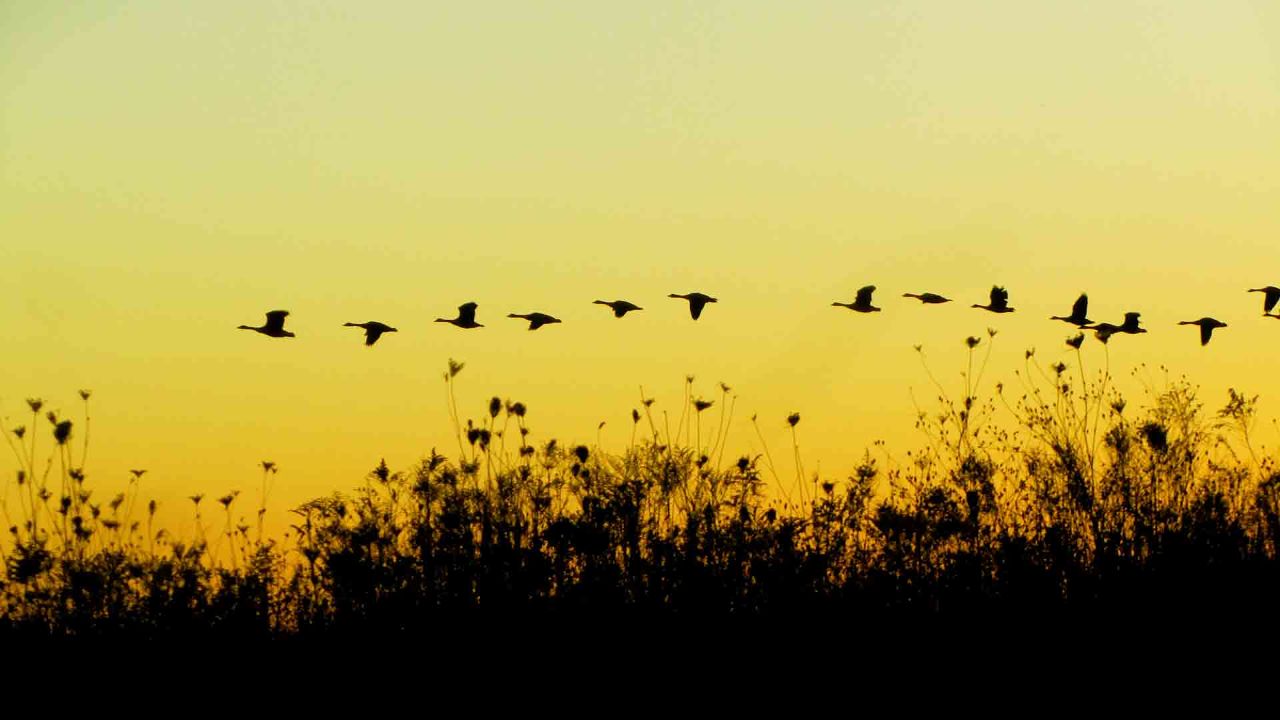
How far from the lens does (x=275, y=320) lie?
52.2ft

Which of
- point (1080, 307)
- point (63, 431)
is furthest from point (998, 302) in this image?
point (63, 431)

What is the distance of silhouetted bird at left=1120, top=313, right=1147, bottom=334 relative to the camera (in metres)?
17.3

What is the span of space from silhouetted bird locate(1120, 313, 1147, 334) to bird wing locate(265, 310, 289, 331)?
8.31 m

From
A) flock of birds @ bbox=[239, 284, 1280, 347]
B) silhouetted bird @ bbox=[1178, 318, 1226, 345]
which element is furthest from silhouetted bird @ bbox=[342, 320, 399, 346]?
silhouetted bird @ bbox=[1178, 318, 1226, 345]

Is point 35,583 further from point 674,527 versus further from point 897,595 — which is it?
point 897,595

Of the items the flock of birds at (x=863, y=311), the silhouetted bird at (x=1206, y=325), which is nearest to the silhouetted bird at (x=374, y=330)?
the flock of birds at (x=863, y=311)

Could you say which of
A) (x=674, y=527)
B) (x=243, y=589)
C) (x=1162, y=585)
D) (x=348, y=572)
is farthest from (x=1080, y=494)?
(x=243, y=589)

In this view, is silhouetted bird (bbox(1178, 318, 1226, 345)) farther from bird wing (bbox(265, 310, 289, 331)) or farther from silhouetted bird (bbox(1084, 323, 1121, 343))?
bird wing (bbox(265, 310, 289, 331))

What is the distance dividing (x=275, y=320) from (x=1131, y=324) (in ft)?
27.9

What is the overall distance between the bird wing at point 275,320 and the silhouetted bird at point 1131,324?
831 cm

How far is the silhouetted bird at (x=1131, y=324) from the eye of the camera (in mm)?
17328

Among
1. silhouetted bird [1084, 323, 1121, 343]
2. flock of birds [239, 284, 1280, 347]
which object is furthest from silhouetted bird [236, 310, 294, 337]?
silhouetted bird [1084, 323, 1121, 343]

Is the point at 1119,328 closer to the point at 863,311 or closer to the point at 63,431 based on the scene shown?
the point at 863,311

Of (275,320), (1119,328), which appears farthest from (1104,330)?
(275,320)
